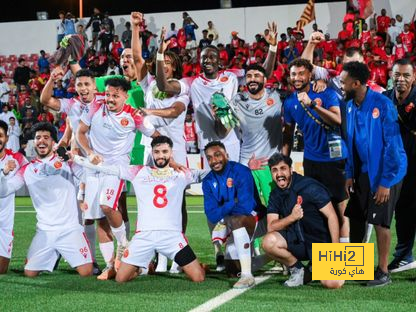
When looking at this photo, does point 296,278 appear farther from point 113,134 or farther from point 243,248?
point 113,134

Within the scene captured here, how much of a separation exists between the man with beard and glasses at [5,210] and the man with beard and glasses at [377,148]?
3.44 m

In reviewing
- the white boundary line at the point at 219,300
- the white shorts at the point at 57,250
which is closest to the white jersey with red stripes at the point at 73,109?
the white shorts at the point at 57,250

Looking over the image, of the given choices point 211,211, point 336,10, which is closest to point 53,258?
point 211,211

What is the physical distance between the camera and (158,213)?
23.7ft

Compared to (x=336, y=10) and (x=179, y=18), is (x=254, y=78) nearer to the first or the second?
(x=336, y=10)

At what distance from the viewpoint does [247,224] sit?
24.3 ft

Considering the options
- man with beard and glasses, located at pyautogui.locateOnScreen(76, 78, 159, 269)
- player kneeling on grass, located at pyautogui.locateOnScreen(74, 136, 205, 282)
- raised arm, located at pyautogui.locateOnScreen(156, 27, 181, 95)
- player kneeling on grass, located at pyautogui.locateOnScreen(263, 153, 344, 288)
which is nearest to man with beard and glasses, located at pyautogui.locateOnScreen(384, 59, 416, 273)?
player kneeling on grass, located at pyautogui.locateOnScreen(263, 153, 344, 288)

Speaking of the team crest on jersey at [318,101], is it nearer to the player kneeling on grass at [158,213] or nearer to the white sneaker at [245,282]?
the player kneeling on grass at [158,213]

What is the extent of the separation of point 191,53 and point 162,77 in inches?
655

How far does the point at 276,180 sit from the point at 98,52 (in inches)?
777

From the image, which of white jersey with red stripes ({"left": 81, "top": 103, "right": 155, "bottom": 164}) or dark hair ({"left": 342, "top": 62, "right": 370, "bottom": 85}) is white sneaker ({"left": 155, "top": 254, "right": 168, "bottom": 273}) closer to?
white jersey with red stripes ({"left": 81, "top": 103, "right": 155, "bottom": 164})

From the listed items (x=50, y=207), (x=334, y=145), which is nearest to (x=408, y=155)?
(x=334, y=145)

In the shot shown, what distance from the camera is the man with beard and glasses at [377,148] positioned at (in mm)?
6625

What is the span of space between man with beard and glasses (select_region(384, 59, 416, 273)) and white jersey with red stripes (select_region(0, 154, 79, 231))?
329cm
